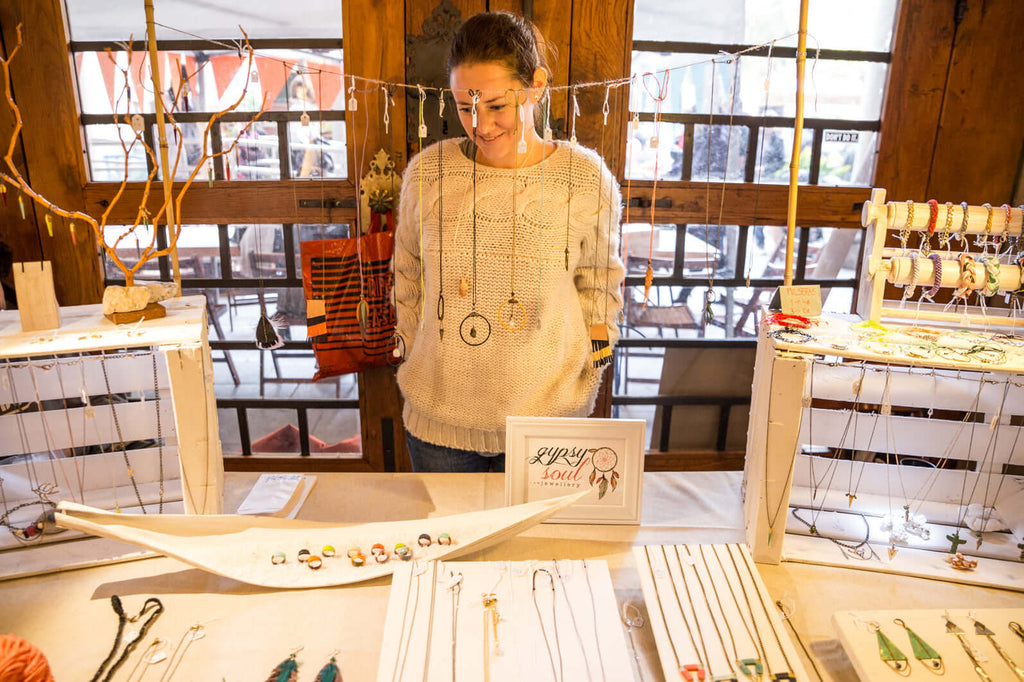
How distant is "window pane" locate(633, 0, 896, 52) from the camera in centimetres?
176

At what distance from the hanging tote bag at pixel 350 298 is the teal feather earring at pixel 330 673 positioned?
903 mm

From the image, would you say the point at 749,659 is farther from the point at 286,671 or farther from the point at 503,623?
the point at 286,671

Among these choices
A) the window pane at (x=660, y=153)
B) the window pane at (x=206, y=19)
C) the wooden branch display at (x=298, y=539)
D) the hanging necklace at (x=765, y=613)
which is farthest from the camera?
the window pane at (x=660, y=153)

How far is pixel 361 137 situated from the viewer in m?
1.77

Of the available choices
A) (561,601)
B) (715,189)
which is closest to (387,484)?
(561,601)

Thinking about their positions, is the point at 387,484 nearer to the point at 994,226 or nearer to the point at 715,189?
the point at 715,189

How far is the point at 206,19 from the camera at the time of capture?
173 centimetres

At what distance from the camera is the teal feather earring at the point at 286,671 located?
95cm

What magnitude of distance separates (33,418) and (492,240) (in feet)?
3.12

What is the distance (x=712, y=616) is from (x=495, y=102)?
3.17 feet

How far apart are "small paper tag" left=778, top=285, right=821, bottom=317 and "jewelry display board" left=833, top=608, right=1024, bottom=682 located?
55 cm

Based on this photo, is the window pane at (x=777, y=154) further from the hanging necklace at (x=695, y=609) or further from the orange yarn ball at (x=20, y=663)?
the orange yarn ball at (x=20, y=663)

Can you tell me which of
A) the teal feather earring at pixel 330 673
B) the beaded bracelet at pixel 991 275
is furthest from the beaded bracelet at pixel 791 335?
the teal feather earring at pixel 330 673

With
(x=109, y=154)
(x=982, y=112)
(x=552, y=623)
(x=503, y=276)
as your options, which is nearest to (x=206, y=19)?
(x=109, y=154)
